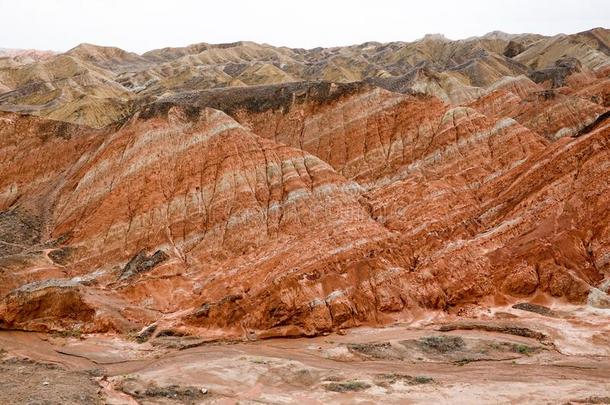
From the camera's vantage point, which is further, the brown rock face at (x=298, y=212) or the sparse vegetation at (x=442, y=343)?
the brown rock face at (x=298, y=212)

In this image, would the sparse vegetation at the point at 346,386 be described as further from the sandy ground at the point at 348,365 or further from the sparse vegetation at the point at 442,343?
the sparse vegetation at the point at 442,343

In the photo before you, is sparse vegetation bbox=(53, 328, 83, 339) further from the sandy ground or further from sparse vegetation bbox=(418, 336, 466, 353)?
sparse vegetation bbox=(418, 336, 466, 353)

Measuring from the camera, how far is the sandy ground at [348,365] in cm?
2458

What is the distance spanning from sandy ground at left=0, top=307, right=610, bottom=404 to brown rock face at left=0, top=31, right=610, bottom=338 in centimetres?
242

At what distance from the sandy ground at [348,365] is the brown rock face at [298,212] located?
2.42m

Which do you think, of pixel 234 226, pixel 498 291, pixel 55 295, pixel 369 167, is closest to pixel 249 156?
pixel 234 226

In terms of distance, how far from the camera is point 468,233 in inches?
1551

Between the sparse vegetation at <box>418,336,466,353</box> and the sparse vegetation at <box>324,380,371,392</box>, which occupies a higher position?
the sparse vegetation at <box>418,336,466,353</box>

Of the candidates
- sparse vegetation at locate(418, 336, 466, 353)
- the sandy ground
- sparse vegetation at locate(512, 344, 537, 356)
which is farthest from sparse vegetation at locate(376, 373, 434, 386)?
sparse vegetation at locate(512, 344, 537, 356)

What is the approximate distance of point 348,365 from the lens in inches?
1136

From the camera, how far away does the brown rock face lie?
35.7m

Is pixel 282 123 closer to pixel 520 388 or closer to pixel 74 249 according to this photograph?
pixel 74 249

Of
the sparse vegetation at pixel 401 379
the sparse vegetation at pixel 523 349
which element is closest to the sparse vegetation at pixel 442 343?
the sparse vegetation at pixel 523 349

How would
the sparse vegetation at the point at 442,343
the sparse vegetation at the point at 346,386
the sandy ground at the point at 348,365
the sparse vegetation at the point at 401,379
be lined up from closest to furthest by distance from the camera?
the sandy ground at the point at 348,365
the sparse vegetation at the point at 346,386
the sparse vegetation at the point at 401,379
the sparse vegetation at the point at 442,343
